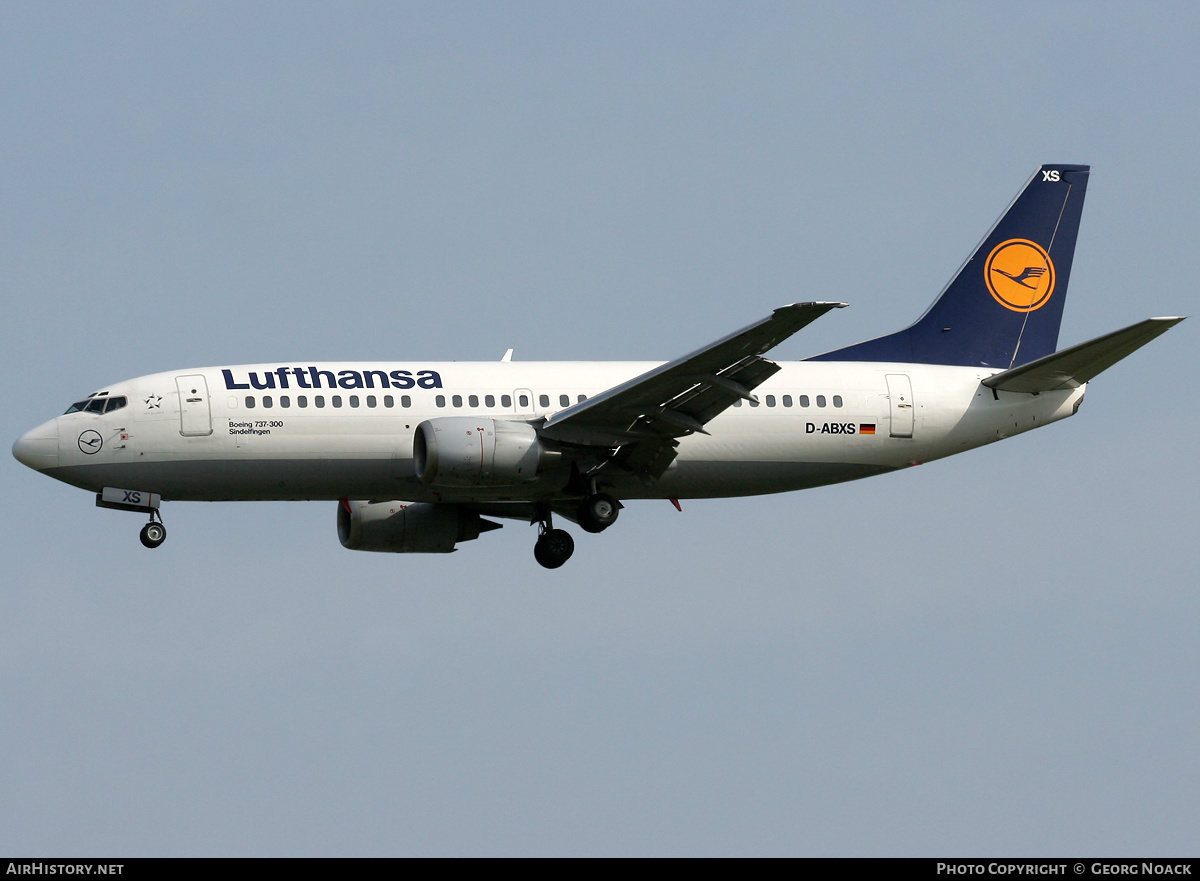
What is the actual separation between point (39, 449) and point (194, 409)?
3.37 meters

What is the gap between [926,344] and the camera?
43.9 metres

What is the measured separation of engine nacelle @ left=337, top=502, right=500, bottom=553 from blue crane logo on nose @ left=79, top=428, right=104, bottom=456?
22.3ft

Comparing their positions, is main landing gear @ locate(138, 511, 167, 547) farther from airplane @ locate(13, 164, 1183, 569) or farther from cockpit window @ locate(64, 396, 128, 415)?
cockpit window @ locate(64, 396, 128, 415)

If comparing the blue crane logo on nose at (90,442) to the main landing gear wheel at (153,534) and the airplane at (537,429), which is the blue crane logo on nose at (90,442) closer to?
the airplane at (537,429)

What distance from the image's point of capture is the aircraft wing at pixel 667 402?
3594 cm

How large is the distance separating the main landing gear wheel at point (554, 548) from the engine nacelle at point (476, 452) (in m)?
4.05

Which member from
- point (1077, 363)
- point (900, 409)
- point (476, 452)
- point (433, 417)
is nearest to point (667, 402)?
point (476, 452)

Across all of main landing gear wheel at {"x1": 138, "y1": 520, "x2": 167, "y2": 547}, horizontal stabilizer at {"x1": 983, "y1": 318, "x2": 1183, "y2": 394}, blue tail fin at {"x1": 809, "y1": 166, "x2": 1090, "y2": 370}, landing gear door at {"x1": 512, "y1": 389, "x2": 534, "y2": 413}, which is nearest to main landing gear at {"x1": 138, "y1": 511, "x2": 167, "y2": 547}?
main landing gear wheel at {"x1": 138, "y1": 520, "x2": 167, "y2": 547}

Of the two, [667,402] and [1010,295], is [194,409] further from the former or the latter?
[1010,295]

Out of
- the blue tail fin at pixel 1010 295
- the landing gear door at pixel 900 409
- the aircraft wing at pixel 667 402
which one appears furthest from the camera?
the blue tail fin at pixel 1010 295

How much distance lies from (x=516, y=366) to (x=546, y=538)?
166 inches

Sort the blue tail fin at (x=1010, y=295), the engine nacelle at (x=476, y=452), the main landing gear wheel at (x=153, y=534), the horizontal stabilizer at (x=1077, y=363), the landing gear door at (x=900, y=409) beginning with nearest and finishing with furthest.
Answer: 1. the engine nacelle at (x=476, y=452)
2. the horizontal stabilizer at (x=1077, y=363)
3. the main landing gear wheel at (x=153, y=534)
4. the landing gear door at (x=900, y=409)
5. the blue tail fin at (x=1010, y=295)

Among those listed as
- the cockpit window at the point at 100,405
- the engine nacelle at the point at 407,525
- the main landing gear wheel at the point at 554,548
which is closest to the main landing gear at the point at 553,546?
the main landing gear wheel at the point at 554,548

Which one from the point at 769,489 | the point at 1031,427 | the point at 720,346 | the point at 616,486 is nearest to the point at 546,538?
the point at 616,486
